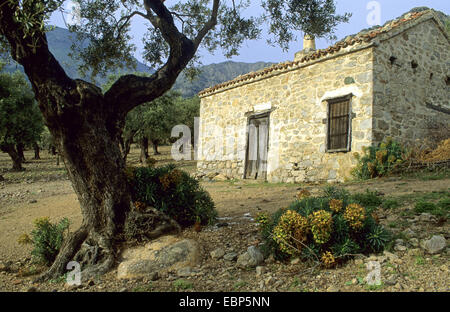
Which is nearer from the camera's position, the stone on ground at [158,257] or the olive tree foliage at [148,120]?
→ the stone on ground at [158,257]

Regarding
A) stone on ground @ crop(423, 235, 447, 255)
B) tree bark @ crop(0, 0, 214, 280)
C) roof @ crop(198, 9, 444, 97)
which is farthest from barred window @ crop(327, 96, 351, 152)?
tree bark @ crop(0, 0, 214, 280)

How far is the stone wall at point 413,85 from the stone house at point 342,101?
0.03 metres

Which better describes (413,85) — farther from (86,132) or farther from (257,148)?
(86,132)

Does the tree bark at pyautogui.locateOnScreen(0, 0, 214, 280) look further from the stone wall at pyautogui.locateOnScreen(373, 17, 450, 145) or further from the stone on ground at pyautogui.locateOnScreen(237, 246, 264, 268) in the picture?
the stone wall at pyautogui.locateOnScreen(373, 17, 450, 145)

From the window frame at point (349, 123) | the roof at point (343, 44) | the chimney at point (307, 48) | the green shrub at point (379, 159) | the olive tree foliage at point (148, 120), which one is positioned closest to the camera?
the green shrub at point (379, 159)

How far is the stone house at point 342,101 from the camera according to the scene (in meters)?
9.65

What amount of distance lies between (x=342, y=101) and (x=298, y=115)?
1.78 m

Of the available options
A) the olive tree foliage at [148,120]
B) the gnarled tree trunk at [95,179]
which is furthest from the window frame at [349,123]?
the olive tree foliage at [148,120]

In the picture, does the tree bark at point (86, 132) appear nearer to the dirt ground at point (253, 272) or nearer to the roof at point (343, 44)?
the dirt ground at point (253, 272)

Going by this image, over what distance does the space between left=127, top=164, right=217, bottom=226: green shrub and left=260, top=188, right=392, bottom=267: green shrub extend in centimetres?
183

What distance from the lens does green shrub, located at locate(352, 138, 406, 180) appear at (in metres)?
9.02

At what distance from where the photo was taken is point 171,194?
526 cm

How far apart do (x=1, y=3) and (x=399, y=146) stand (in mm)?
Result: 10118

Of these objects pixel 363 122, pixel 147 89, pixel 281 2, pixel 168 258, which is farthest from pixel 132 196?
pixel 363 122
